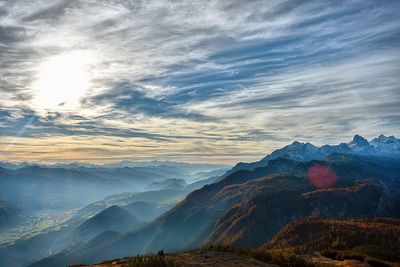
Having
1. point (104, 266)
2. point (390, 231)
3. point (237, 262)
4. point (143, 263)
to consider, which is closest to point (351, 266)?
point (237, 262)

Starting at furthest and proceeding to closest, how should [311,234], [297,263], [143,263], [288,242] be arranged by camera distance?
[288,242] < [311,234] < [297,263] < [143,263]

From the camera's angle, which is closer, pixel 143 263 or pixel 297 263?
pixel 143 263

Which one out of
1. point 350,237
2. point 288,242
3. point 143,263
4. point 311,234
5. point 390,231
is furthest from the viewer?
point 288,242

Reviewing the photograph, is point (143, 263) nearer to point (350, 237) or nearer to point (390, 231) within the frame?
point (350, 237)

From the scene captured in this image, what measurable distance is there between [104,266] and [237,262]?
461 inches

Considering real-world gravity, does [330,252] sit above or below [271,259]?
below

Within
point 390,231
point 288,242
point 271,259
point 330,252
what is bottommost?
point 288,242

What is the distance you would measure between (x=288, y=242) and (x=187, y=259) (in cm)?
18069

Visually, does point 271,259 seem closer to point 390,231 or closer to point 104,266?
point 104,266

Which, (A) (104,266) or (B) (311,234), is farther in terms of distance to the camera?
(B) (311,234)

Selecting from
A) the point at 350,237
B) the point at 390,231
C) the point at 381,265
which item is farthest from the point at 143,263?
the point at 390,231

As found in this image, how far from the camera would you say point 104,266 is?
31375 mm

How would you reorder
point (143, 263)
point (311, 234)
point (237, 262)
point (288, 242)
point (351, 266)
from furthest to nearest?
point (288, 242), point (311, 234), point (351, 266), point (237, 262), point (143, 263)

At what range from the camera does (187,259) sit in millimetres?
31578
